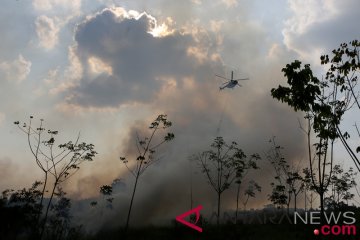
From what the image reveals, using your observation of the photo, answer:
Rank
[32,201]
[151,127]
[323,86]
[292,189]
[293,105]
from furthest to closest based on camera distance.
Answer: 1. [32,201]
2. [292,189]
3. [151,127]
4. [323,86]
5. [293,105]

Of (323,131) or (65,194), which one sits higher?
(65,194)

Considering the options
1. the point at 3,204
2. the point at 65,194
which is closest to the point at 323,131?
the point at 3,204

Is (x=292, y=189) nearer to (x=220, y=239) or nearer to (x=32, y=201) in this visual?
(x=220, y=239)

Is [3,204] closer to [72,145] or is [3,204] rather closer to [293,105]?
[72,145]

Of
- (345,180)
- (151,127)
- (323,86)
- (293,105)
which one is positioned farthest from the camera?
(345,180)

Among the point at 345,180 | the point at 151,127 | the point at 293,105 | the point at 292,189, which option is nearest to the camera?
the point at 293,105

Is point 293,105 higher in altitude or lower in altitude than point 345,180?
lower

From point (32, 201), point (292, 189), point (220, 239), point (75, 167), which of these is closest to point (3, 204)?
point (32, 201)

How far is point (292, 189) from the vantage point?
47281mm

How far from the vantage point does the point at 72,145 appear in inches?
1399

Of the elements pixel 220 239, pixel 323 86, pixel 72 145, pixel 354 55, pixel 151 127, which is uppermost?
pixel 151 127

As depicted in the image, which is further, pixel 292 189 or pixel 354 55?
pixel 292 189

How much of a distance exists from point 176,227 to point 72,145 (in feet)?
98.7

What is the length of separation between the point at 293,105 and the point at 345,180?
5571 centimetres
